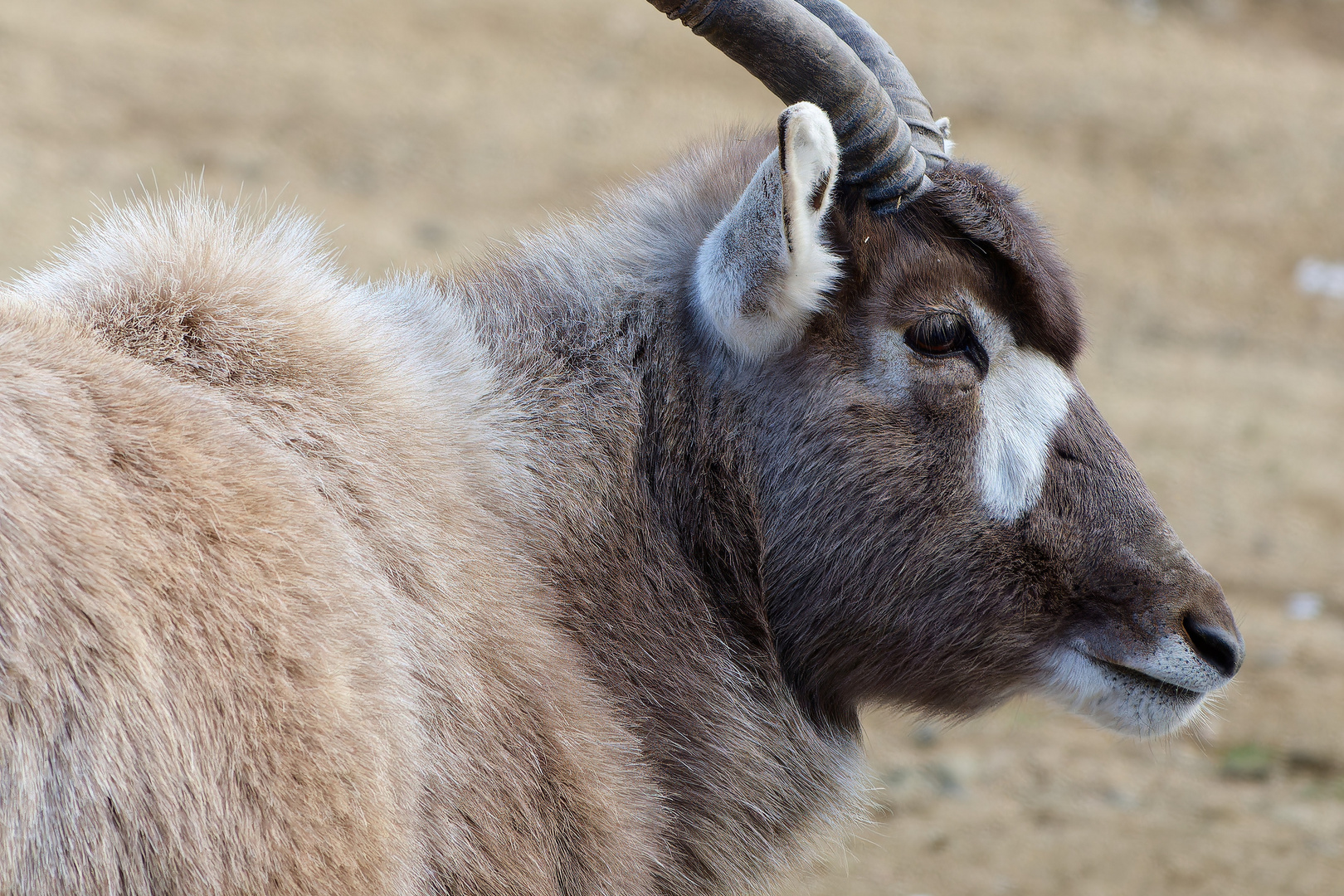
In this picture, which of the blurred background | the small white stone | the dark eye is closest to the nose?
the dark eye

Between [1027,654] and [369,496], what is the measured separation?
1573 mm

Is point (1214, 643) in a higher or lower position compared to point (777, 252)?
lower

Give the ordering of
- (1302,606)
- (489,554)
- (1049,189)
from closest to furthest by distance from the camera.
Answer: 1. (489,554)
2. (1302,606)
3. (1049,189)

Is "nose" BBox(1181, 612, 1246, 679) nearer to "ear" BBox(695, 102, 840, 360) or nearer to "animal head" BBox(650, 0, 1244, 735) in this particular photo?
"animal head" BBox(650, 0, 1244, 735)

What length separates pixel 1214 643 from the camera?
309cm

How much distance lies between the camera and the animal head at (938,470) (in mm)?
3035

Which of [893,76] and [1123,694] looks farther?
[893,76]

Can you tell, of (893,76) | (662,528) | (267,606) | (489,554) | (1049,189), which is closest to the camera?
(267,606)

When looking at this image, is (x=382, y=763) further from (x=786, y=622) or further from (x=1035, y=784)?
(x=1035, y=784)

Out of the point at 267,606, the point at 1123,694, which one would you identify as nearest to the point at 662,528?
the point at 267,606

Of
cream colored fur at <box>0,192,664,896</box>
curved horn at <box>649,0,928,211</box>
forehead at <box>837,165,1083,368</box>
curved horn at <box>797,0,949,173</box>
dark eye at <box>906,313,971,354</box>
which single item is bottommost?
cream colored fur at <box>0,192,664,896</box>

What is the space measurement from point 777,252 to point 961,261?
0.54m

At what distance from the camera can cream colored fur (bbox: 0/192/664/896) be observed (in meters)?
2.02

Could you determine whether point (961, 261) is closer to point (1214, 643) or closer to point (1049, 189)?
point (1214, 643)
